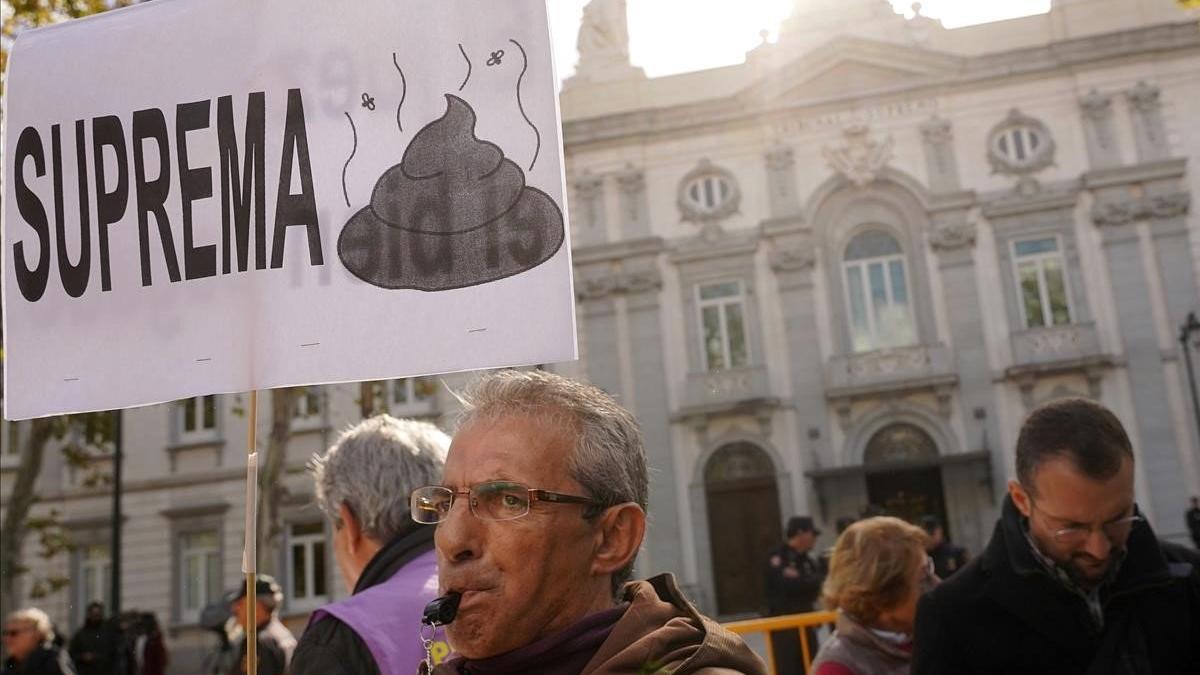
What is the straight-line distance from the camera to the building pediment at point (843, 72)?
77.8 feet

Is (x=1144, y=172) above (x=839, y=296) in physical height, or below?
above

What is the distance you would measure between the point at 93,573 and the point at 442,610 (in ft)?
81.8

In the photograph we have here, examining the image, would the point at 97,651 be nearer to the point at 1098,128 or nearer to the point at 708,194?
the point at 708,194

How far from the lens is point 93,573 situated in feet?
78.7

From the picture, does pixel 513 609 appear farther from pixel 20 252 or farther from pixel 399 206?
pixel 20 252

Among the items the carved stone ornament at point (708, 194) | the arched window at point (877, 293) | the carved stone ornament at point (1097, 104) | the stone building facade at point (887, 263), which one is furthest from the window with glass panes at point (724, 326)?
the carved stone ornament at point (1097, 104)

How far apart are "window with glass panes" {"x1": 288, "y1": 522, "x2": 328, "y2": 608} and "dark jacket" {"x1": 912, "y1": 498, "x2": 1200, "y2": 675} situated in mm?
21840

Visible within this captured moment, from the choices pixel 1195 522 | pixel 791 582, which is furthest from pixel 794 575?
pixel 1195 522

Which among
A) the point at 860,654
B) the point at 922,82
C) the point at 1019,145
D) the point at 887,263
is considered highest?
the point at 922,82

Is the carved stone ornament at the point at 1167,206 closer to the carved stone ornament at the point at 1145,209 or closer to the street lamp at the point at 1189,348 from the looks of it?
the carved stone ornament at the point at 1145,209

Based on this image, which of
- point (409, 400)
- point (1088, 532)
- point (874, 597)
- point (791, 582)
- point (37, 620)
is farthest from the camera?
point (409, 400)

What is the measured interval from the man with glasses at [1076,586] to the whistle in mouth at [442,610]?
1.36m

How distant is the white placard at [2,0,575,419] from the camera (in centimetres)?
236

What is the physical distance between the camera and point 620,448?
181 centimetres
